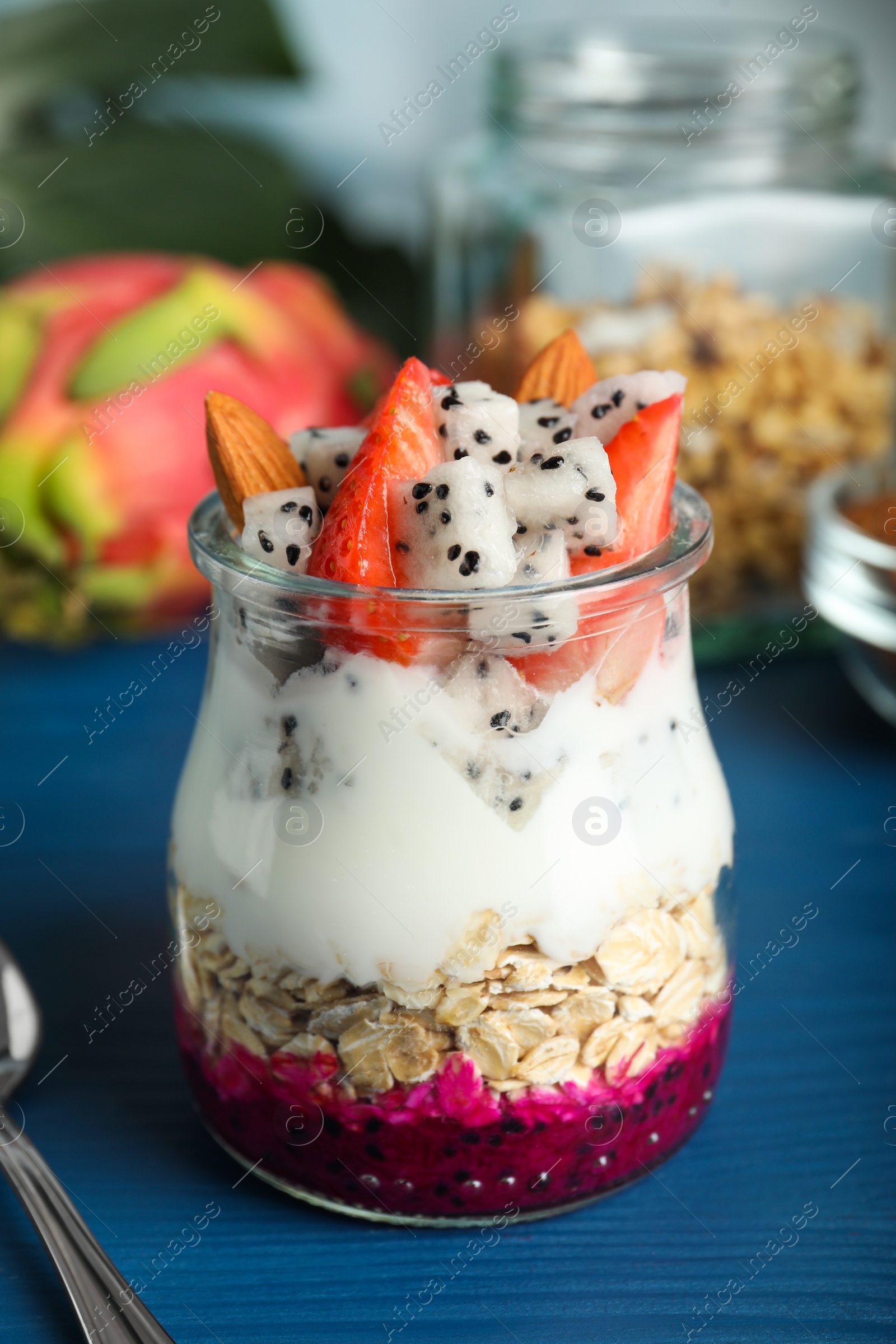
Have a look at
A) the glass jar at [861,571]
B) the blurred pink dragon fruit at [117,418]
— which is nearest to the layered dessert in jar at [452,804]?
the glass jar at [861,571]

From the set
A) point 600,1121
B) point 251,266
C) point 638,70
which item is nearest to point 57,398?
point 251,266

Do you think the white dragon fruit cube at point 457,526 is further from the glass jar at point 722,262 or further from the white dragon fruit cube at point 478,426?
the glass jar at point 722,262

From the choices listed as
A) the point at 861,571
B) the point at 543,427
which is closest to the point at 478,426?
the point at 543,427

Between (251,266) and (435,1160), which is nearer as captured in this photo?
(435,1160)

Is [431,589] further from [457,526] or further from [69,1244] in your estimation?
[69,1244]

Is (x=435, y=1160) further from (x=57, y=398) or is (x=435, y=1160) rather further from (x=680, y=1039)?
(x=57, y=398)

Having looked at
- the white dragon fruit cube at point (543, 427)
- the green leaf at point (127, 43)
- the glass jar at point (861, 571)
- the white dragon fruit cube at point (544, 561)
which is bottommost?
the glass jar at point (861, 571)
